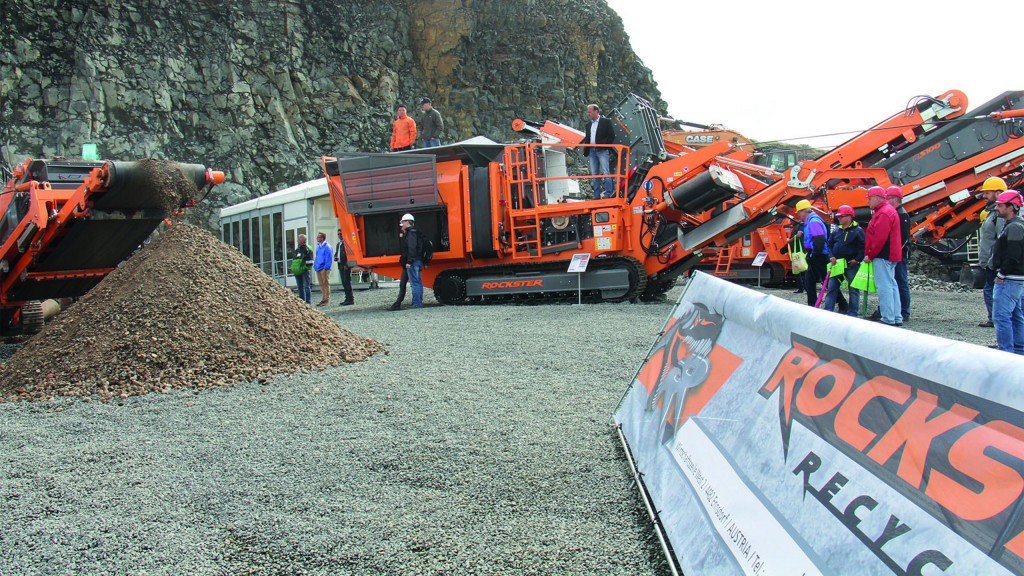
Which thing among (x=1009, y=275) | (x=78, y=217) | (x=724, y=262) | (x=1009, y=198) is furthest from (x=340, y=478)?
(x=724, y=262)

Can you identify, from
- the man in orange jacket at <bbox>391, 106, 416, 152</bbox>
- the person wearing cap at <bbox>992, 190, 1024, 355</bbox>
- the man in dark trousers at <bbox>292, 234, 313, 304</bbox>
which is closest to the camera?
the person wearing cap at <bbox>992, 190, 1024, 355</bbox>

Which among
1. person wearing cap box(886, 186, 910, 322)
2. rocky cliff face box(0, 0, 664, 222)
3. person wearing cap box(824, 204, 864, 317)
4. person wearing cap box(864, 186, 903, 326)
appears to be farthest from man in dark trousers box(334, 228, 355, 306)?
rocky cliff face box(0, 0, 664, 222)

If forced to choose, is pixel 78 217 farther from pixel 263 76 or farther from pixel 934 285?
pixel 263 76

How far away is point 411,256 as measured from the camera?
12656 mm

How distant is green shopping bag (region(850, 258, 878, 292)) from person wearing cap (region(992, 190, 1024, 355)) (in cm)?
173

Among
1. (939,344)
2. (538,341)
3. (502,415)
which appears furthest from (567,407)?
(939,344)

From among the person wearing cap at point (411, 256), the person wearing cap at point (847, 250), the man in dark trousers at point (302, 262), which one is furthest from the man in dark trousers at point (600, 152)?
the man in dark trousers at point (302, 262)

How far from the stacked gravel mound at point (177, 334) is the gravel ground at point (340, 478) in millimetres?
351

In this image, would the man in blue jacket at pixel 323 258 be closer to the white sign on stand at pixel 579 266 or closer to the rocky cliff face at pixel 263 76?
the white sign on stand at pixel 579 266

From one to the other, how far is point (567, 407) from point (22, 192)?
782 cm

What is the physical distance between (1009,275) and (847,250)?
7.49ft

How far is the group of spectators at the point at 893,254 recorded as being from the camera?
688cm

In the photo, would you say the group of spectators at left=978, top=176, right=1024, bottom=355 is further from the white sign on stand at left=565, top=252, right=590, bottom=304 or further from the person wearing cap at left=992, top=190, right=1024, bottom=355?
the white sign on stand at left=565, top=252, right=590, bottom=304

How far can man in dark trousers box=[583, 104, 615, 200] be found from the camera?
12.3 meters
